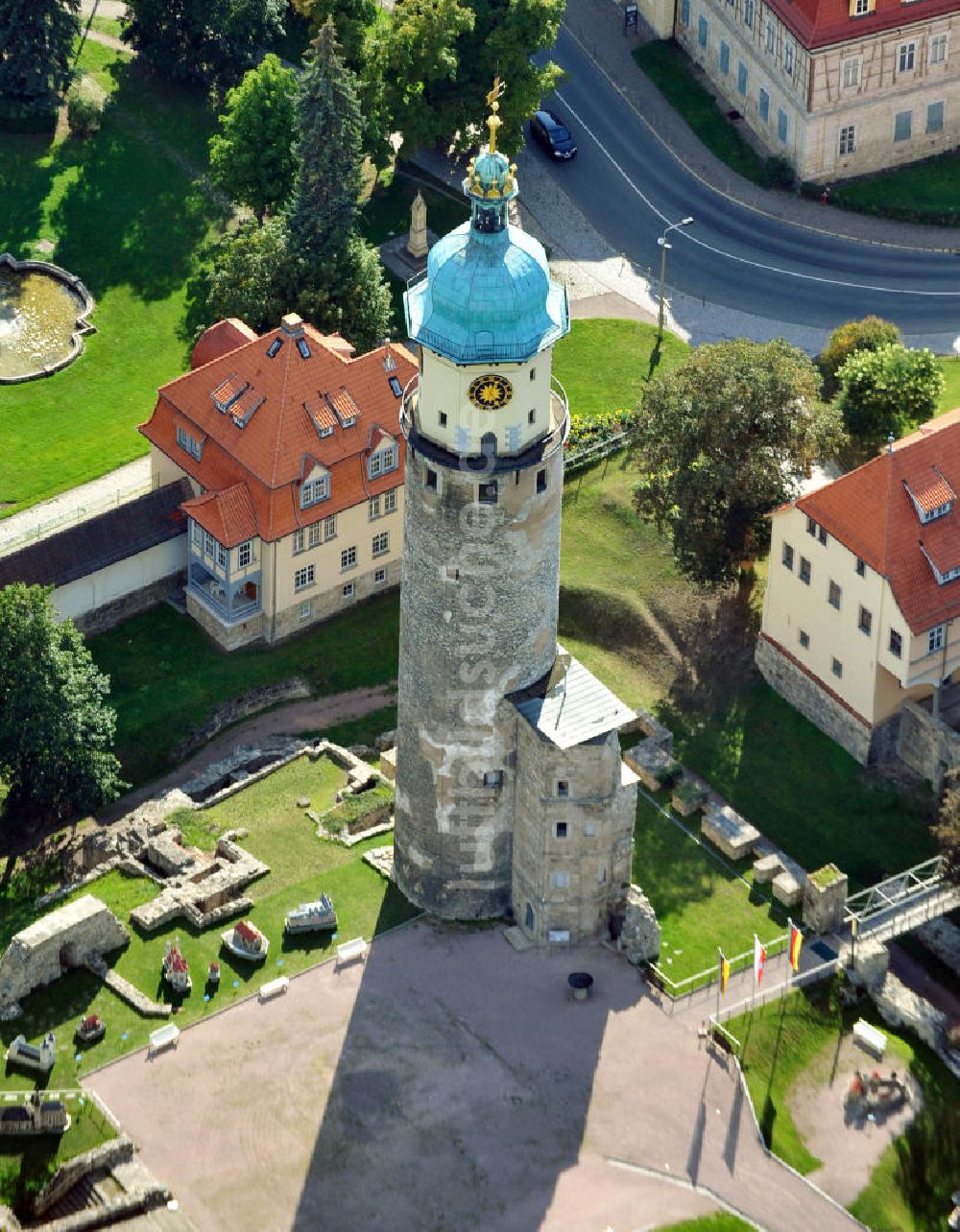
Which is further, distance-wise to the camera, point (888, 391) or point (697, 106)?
point (697, 106)

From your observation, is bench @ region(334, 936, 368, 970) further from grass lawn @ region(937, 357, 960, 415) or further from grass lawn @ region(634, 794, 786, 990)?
grass lawn @ region(937, 357, 960, 415)

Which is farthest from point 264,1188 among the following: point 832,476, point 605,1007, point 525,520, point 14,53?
point 14,53

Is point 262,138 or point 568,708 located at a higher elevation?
point 568,708

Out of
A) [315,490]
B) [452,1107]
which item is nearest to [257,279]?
[315,490]

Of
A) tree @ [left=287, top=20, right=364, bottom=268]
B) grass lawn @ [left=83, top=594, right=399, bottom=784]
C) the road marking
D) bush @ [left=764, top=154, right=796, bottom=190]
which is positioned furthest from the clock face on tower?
bush @ [left=764, top=154, right=796, bottom=190]

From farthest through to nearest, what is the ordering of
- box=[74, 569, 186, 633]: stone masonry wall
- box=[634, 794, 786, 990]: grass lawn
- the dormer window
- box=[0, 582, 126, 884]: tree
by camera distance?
box=[74, 569, 186, 633]: stone masonry wall, the dormer window, box=[0, 582, 126, 884]: tree, box=[634, 794, 786, 990]: grass lawn

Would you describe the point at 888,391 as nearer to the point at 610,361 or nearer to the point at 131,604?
the point at 610,361
